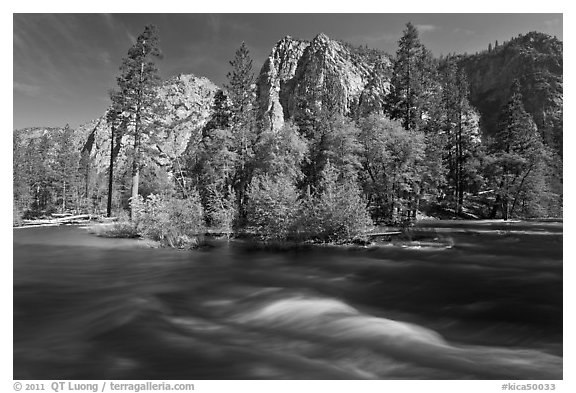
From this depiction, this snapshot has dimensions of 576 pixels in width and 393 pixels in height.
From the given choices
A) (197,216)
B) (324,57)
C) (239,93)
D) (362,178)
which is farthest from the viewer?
(324,57)

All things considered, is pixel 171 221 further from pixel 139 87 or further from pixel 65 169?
pixel 65 169

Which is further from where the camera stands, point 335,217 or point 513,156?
point 513,156

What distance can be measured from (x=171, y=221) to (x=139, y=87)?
13.6 m

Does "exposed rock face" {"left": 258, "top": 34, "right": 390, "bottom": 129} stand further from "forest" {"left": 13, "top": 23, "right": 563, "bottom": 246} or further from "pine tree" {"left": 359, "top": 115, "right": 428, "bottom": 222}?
"pine tree" {"left": 359, "top": 115, "right": 428, "bottom": 222}

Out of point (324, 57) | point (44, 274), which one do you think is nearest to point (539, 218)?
point (44, 274)

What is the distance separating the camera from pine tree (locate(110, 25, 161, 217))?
2547 centimetres

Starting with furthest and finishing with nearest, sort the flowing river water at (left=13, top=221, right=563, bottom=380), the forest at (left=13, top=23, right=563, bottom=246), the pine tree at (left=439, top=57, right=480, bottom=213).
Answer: the pine tree at (left=439, top=57, right=480, bottom=213)
the forest at (left=13, top=23, right=563, bottom=246)
the flowing river water at (left=13, top=221, right=563, bottom=380)

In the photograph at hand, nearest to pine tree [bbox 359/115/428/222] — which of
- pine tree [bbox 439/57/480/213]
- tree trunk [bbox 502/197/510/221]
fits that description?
tree trunk [bbox 502/197/510/221]

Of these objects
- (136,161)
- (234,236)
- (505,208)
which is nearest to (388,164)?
(234,236)

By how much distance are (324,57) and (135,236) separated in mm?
157954

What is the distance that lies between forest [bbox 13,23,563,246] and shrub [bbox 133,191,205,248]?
0.23 feet

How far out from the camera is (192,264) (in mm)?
13617

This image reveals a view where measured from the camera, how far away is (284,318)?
8.11 metres

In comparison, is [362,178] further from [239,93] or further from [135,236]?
[135,236]
